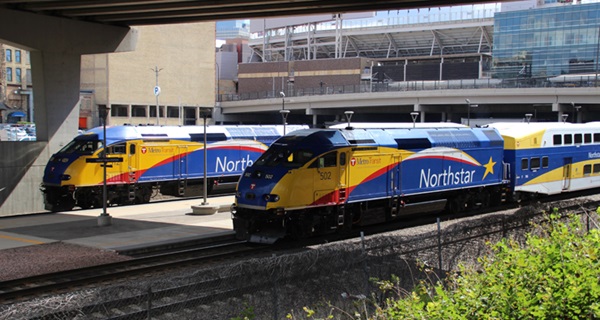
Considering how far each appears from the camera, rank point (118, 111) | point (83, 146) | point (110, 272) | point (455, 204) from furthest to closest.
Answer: point (118, 111)
point (83, 146)
point (455, 204)
point (110, 272)

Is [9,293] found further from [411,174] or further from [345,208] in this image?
[411,174]

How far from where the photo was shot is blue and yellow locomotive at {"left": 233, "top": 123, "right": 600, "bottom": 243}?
18.1m

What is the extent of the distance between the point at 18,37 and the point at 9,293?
13778mm

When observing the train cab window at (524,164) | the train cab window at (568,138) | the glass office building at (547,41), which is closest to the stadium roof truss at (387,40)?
the glass office building at (547,41)

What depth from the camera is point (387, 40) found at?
110125 millimetres

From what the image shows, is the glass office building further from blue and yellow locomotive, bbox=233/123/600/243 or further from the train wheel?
the train wheel

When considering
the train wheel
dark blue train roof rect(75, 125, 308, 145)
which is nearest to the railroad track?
the train wheel

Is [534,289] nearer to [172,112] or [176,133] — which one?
[176,133]

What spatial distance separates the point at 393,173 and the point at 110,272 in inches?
401

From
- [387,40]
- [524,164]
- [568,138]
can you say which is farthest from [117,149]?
[387,40]

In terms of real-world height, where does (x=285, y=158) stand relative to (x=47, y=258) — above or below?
above

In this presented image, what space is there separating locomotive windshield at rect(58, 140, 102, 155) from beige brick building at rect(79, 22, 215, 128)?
181 ft

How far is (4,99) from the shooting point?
88562 millimetres

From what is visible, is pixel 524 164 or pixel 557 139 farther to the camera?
pixel 557 139
